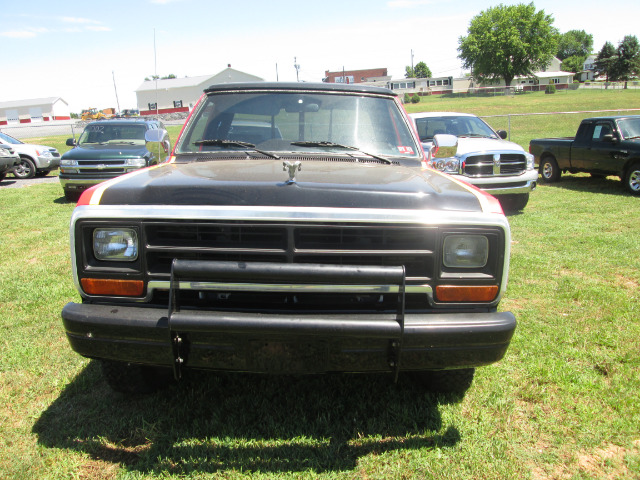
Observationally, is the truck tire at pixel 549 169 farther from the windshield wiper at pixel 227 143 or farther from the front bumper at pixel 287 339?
the front bumper at pixel 287 339

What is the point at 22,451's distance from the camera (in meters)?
2.44

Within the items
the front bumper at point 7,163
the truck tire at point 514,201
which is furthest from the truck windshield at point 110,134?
the truck tire at point 514,201

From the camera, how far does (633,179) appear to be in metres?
9.73

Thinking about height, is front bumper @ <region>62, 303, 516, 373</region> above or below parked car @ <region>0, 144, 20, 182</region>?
above

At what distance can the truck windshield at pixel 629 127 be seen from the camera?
10141 mm

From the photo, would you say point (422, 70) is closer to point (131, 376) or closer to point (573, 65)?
point (573, 65)

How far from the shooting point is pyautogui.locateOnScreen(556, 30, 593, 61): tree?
405 ft

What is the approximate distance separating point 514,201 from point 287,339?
25.4ft

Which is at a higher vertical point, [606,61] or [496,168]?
[606,61]

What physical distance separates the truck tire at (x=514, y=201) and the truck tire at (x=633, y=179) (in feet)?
9.11

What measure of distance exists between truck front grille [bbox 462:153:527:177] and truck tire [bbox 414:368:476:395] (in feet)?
19.5

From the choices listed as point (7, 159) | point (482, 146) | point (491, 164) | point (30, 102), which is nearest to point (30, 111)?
point (30, 102)

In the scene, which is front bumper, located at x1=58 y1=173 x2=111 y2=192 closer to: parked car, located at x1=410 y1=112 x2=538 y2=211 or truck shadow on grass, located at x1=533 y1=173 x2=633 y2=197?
parked car, located at x1=410 y1=112 x2=538 y2=211

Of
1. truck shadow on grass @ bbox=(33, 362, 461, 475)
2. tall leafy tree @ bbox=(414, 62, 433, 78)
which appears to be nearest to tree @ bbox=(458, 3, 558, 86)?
tall leafy tree @ bbox=(414, 62, 433, 78)
